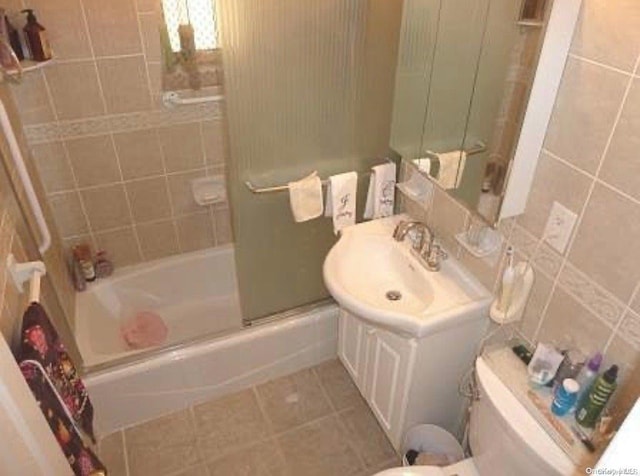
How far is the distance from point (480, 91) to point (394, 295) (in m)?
0.75

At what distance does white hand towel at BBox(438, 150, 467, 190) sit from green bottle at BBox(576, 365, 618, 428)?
697 millimetres

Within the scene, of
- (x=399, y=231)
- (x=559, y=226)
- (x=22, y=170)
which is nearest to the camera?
(x=559, y=226)

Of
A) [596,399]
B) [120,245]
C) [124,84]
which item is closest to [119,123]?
[124,84]

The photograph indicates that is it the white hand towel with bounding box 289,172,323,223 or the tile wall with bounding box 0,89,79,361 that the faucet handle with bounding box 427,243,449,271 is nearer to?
the white hand towel with bounding box 289,172,323,223

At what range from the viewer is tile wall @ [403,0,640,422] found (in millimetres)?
1000

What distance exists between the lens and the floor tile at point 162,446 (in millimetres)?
1896

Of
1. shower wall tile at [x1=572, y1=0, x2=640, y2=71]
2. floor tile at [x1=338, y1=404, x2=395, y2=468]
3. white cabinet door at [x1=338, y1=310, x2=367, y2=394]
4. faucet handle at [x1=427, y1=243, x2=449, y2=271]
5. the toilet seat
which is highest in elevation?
shower wall tile at [x1=572, y1=0, x2=640, y2=71]

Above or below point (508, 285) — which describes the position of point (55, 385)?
below

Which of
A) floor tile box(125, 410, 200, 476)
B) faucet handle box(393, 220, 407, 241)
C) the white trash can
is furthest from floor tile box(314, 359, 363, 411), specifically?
faucet handle box(393, 220, 407, 241)

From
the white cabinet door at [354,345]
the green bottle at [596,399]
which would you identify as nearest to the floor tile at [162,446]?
the white cabinet door at [354,345]

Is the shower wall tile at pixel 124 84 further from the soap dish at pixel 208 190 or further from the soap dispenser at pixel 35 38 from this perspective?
the soap dish at pixel 208 190

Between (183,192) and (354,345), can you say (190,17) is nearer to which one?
(183,192)

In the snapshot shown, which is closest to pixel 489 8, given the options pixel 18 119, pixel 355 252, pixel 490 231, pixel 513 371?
pixel 490 231

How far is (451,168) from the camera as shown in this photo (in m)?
1.56
